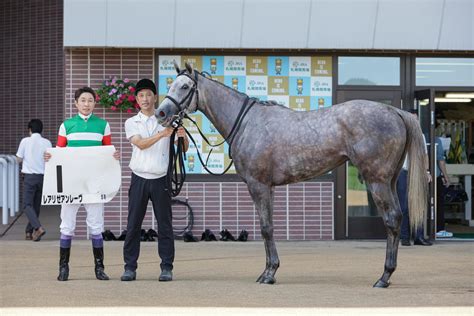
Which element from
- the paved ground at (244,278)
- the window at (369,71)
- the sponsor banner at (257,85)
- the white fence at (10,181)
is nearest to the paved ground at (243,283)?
the paved ground at (244,278)

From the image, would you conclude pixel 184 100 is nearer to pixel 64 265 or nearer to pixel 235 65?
pixel 64 265

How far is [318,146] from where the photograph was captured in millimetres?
8844

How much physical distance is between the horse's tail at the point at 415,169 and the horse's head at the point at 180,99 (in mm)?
2061

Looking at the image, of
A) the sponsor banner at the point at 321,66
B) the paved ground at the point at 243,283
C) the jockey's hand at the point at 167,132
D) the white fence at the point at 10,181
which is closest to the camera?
the paved ground at the point at 243,283

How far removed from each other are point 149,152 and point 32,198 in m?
5.25

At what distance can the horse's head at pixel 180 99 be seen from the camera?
877cm

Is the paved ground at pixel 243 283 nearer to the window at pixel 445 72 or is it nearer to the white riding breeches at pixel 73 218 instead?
the white riding breeches at pixel 73 218

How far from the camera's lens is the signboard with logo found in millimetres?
13727

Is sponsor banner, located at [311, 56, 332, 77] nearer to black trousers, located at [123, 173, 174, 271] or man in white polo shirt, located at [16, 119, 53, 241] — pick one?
man in white polo shirt, located at [16, 119, 53, 241]

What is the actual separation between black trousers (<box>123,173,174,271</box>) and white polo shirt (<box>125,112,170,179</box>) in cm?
9

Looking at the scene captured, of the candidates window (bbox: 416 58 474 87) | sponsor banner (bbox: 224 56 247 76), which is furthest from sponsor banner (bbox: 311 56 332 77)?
window (bbox: 416 58 474 87)

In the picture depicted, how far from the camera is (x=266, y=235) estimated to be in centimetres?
895
